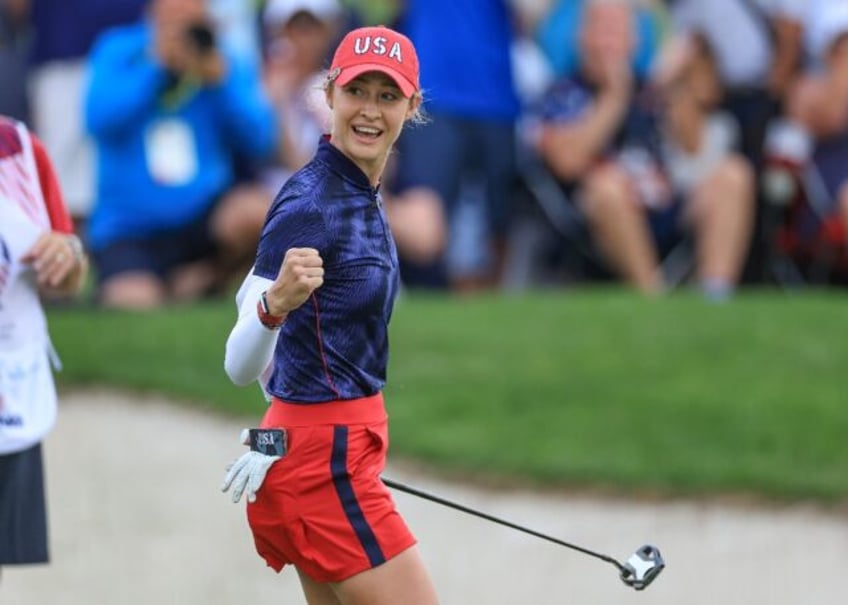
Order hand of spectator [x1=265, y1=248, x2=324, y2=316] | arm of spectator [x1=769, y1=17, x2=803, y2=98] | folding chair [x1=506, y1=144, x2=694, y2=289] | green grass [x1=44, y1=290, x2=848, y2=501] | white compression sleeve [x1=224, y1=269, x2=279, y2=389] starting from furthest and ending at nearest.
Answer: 1. arm of spectator [x1=769, y1=17, x2=803, y2=98]
2. folding chair [x1=506, y1=144, x2=694, y2=289]
3. green grass [x1=44, y1=290, x2=848, y2=501]
4. white compression sleeve [x1=224, y1=269, x2=279, y2=389]
5. hand of spectator [x1=265, y1=248, x2=324, y2=316]

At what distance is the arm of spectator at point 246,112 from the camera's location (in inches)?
395

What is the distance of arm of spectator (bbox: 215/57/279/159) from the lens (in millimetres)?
10039

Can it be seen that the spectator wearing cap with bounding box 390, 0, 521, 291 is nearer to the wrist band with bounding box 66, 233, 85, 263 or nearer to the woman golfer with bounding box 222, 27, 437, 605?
the wrist band with bounding box 66, 233, 85, 263

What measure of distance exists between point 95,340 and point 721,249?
3.50 metres

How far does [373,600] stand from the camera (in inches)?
186

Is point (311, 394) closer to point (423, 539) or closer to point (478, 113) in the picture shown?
point (423, 539)

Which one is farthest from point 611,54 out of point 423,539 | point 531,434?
point 423,539

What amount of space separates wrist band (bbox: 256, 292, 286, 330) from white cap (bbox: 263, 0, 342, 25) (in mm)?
6150

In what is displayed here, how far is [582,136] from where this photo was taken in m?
10.8

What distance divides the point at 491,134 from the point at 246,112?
57.2 inches

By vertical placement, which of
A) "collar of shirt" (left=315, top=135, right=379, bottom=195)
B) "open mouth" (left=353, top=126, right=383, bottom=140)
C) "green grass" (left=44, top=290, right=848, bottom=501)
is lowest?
"green grass" (left=44, top=290, right=848, bottom=501)

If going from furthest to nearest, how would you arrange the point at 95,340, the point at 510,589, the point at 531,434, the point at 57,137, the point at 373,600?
the point at 57,137
the point at 95,340
the point at 531,434
the point at 510,589
the point at 373,600

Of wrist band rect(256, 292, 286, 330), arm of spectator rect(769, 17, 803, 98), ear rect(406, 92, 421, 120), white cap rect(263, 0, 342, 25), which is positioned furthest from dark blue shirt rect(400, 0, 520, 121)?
wrist band rect(256, 292, 286, 330)

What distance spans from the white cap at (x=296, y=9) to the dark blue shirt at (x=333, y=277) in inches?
229
